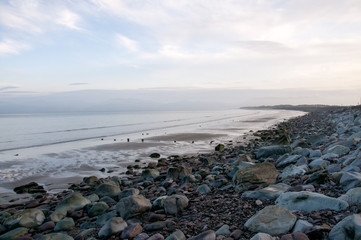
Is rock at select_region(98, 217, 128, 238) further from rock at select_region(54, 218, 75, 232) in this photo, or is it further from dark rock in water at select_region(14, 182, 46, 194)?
dark rock in water at select_region(14, 182, 46, 194)

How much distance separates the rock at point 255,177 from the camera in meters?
4.74

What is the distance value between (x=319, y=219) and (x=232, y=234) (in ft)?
3.18

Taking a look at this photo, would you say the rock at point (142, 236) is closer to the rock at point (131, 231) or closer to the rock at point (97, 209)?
the rock at point (131, 231)

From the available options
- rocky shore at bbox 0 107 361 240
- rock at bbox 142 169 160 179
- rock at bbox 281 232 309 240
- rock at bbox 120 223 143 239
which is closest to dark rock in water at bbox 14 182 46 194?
rocky shore at bbox 0 107 361 240

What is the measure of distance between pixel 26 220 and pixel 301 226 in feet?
13.8

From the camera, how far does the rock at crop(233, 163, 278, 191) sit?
474 cm

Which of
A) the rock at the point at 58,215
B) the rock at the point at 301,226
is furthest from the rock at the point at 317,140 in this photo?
the rock at the point at 58,215

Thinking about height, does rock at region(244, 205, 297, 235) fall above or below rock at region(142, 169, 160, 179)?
above

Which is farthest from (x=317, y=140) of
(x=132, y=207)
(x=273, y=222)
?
(x=132, y=207)

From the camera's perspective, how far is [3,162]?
36.9 ft

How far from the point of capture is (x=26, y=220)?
14.4 feet

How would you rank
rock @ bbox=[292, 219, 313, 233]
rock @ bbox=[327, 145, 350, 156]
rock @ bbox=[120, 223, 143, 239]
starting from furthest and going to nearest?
1. rock @ bbox=[327, 145, 350, 156]
2. rock @ bbox=[120, 223, 143, 239]
3. rock @ bbox=[292, 219, 313, 233]

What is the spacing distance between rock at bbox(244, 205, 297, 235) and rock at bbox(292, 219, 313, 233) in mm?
59

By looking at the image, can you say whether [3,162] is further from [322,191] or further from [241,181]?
[322,191]
